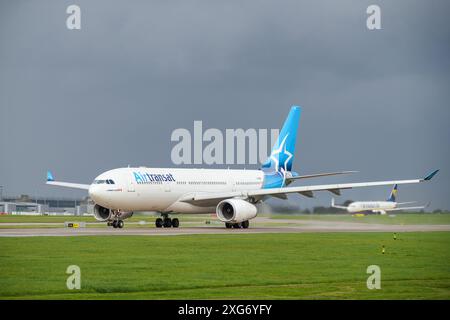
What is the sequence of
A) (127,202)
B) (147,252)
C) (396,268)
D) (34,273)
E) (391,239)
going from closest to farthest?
(34,273)
(396,268)
(147,252)
(391,239)
(127,202)

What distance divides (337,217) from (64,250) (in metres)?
51.0

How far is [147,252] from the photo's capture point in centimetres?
3741

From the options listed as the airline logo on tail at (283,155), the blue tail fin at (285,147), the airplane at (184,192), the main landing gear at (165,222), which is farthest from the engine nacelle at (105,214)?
the blue tail fin at (285,147)

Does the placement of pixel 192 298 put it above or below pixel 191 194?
below

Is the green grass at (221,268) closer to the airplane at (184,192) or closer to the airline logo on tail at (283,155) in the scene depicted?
the airplane at (184,192)

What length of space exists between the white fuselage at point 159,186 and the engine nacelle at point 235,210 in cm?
382

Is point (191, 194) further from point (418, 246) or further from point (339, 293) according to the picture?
point (339, 293)

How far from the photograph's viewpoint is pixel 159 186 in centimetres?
6469

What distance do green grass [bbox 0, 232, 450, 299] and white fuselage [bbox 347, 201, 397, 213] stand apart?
79526 millimetres

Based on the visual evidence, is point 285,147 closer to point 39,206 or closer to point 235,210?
point 235,210

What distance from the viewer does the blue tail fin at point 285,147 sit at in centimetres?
7744
